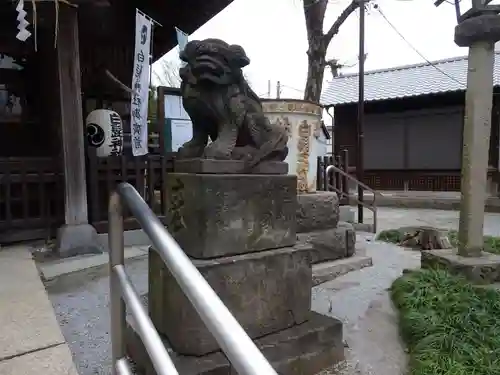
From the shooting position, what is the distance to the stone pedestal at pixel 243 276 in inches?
81.0

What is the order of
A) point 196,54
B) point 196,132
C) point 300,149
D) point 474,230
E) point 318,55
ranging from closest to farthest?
point 196,54 < point 196,132 < point 474,230 < point 300,149 < point 318,55

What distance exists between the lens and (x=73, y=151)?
5.10m

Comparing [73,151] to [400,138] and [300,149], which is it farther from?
[400,138]

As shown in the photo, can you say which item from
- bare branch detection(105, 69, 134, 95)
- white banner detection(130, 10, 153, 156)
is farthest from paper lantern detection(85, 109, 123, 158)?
bare branch detection(105, 69, 134, 95)

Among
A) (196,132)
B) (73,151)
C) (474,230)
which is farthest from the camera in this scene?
(73,151)

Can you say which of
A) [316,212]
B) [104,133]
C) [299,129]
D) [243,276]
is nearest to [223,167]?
[243,276]

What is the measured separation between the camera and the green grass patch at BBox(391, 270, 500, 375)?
7.21ft

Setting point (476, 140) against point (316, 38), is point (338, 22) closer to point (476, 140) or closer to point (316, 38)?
point (316, 38)

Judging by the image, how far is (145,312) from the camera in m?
1.38

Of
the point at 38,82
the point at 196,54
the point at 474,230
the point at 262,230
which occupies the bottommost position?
the point at 474,230

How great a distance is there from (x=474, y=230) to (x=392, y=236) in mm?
3058

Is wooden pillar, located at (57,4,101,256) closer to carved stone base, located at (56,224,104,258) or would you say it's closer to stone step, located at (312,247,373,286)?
carved stone base, located at (56,224,104,258)

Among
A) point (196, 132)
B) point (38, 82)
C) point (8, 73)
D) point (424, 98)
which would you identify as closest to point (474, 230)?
point (196, 132)

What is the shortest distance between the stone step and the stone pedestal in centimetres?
156
